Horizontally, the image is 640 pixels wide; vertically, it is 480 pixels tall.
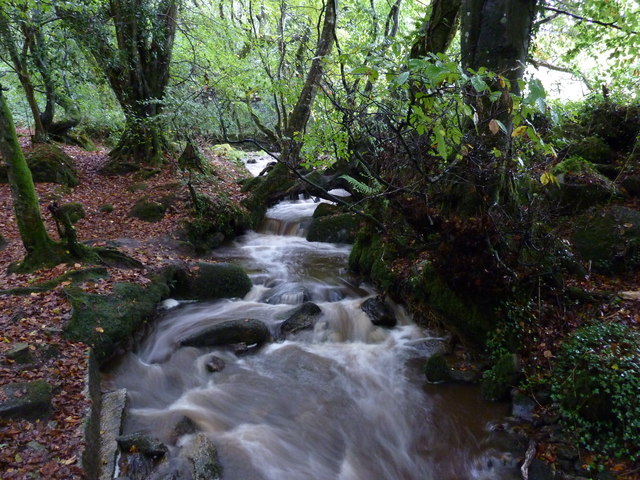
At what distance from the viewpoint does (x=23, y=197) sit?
5.88 metres

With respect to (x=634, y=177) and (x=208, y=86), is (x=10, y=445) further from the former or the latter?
(x=208, y=86)

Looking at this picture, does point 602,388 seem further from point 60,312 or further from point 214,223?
point 214,223

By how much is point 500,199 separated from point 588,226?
88.5 inches

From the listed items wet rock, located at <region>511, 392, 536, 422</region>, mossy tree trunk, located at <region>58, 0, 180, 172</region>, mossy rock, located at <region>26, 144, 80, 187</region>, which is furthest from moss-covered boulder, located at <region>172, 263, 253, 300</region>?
mossy rock, located at <region>26, 144, 80, 187</region>

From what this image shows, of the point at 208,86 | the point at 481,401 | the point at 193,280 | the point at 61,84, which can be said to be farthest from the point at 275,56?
the point at 481,401

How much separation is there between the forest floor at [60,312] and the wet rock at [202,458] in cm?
105

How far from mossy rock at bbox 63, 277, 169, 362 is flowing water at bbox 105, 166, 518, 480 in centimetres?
39

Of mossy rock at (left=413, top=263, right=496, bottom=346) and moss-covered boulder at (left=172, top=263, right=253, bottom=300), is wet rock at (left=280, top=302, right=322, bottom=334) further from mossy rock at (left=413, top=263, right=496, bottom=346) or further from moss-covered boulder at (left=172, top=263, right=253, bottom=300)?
mossy rock at (left=413, top=263, right=496, bottom=346)

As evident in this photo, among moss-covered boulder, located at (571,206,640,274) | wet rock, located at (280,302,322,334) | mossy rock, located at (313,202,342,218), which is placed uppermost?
moss-covered boulder, located at (571,206,640,274)

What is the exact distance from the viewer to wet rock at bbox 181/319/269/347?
620 cm

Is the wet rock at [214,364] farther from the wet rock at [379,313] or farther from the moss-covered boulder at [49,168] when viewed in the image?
the moss-covered boulder at [49,168]

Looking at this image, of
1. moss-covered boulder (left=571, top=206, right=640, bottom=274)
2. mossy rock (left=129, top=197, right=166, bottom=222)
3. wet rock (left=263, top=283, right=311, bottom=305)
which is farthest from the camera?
mossy rock (left=129, top=197, right=166, bottom=222)

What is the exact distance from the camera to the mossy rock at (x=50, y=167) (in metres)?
11.4

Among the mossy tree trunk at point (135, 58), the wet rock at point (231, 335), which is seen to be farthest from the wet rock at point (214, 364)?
the mossy tree trunk at point (135, 58)
